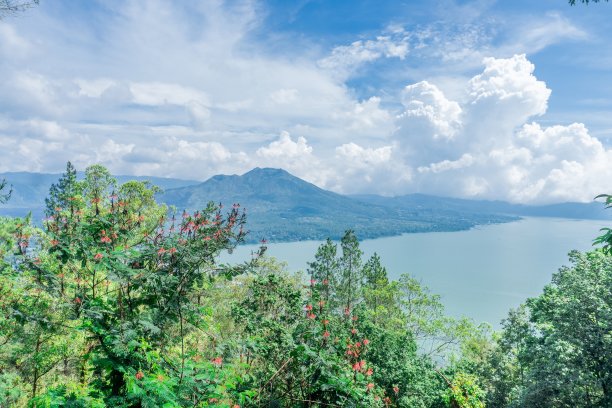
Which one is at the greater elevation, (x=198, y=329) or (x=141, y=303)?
(x=141, y=303)

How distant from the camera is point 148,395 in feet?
11.3

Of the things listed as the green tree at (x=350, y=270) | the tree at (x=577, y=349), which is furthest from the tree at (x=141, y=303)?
the green tree at (x=350, y=270)

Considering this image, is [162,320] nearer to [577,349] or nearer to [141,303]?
[141,303]

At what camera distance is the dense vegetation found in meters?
3.88

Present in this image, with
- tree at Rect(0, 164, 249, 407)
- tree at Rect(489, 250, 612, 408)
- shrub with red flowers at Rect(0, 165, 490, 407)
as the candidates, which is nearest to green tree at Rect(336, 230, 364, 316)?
tree at Rect(489, 250, 612, 408)

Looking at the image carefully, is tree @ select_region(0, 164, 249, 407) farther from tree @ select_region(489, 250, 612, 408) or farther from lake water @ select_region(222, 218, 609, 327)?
lake water @ select_region(222, 218, 609, 327)

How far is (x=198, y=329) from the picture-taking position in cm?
921

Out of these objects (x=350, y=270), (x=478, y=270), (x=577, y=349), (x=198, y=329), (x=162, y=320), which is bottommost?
(x=478, y=270)

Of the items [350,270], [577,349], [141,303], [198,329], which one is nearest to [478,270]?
[350,270]

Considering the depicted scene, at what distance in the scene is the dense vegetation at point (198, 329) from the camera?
3875 mm

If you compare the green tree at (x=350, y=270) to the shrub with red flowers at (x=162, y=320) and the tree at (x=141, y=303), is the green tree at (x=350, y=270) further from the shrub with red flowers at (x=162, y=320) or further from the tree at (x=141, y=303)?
the tree at (x=141, y=303)

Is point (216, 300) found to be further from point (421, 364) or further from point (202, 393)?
point (202, 393)

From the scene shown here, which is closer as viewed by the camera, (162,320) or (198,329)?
(162,320)

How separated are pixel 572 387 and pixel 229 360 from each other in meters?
13.5
